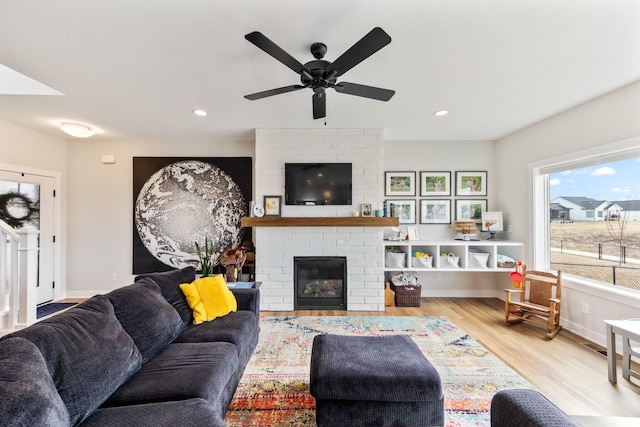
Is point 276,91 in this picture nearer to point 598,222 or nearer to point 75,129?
point 75,129

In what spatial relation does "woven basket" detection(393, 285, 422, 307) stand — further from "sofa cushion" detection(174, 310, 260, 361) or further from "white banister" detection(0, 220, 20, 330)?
"white banister" detection(0, 220, 20, 330)

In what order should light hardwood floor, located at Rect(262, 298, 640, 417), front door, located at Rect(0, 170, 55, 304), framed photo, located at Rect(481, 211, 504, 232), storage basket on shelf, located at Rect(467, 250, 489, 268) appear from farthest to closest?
framed photo, located at Rect(481, 211, 504, 232) → storage basket on shelf, located at Rect(467, 250, 489, 268) → front door, located at Rect(0, 170, 55, 304) → light hardwood floor, located at Rect(262, 298, 640, 417)

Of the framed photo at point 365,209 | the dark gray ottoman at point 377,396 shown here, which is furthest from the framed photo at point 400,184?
the dark gray ottoman at point 377,396

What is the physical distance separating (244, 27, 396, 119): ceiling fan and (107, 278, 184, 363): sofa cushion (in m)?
1.61

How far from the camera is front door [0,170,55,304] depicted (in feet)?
11.2

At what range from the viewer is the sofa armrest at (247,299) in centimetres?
244

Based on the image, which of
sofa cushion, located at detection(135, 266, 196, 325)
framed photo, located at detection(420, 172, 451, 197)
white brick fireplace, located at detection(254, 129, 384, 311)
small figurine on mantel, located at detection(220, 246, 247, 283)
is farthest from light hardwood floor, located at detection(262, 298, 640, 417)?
framed photo, located at detection(420, 172, 451, 197)

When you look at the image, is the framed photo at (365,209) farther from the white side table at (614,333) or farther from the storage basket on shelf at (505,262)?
the white side table at (614,333)

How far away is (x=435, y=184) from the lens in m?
4.20

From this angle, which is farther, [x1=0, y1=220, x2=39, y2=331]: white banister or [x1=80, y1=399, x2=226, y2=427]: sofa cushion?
[x1=0, y1=220, x2=39, y2=331]: white banister

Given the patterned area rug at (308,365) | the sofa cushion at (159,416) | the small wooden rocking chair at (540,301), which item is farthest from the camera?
the small wooden rocking chair at (540,301)

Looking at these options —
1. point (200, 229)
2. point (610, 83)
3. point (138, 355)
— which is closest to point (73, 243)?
point (200, 229)

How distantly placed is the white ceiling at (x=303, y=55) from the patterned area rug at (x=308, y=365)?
2.44m

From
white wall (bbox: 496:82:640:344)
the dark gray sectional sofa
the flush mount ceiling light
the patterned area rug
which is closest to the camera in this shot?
the dark gray sectional sofa
